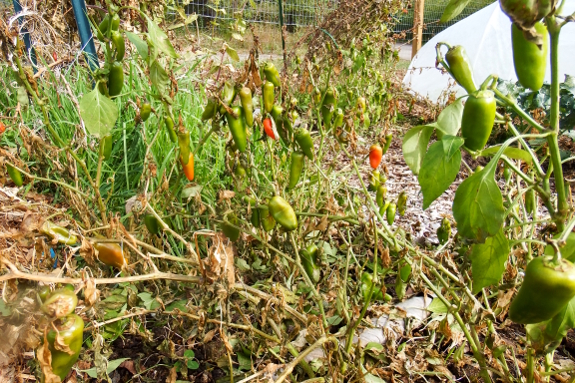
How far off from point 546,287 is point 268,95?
37.4 inches

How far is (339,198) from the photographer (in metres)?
1.82

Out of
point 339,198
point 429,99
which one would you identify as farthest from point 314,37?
point 339,198

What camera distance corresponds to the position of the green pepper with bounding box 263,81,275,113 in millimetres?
1340

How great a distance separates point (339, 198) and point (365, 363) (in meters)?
0.71

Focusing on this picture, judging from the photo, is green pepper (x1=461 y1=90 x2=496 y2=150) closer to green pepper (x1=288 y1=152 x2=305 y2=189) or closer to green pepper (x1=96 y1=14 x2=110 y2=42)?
green pepper (x1=288 y1=152 x2=305 y2=189)

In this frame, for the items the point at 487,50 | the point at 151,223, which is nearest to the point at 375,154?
the point at 151,223

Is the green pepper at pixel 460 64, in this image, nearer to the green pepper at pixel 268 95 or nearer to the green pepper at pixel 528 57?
the green pepper at pixel 528 57

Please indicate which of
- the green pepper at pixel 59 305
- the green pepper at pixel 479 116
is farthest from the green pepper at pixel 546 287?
the green pepper at pixel 59 305

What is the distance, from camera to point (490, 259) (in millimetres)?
776

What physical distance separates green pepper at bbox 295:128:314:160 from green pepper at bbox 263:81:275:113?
13 cm

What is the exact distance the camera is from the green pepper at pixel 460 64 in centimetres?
74

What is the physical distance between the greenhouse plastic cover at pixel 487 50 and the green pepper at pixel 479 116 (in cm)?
267

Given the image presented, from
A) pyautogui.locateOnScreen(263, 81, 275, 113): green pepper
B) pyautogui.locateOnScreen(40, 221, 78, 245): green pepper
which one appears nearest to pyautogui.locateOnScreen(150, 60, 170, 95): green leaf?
pyautogui.locateOnScreen(263, 81, 275, 113): green pepper

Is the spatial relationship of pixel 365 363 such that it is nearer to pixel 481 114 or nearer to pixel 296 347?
pixel 296 347
